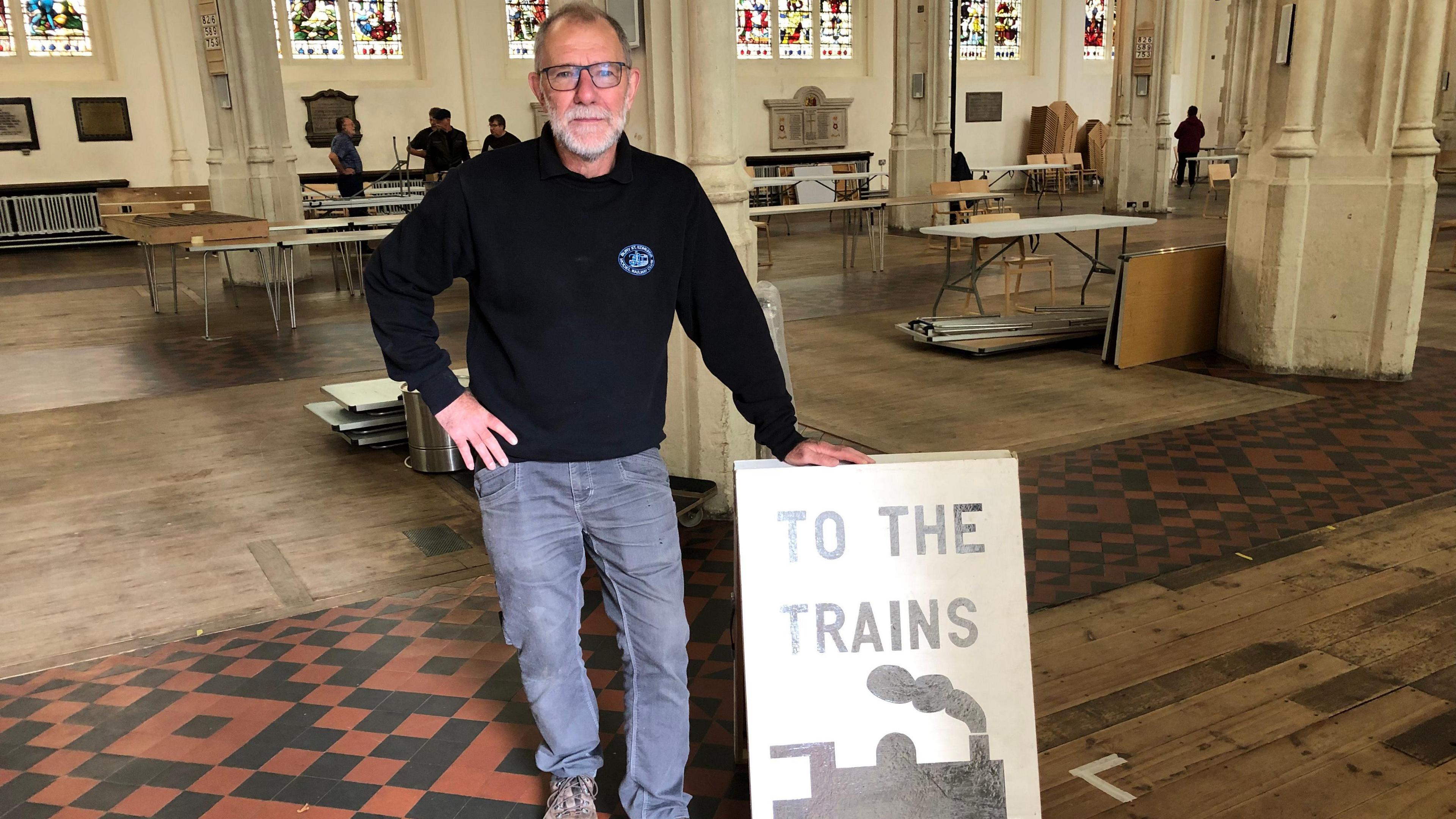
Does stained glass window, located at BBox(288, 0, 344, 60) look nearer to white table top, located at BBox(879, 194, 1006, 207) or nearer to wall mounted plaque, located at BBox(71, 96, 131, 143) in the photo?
wall mounted plaque, located at BBox(71, 96, 131, 143)

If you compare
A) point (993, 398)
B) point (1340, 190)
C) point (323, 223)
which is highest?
point (1340, 190)

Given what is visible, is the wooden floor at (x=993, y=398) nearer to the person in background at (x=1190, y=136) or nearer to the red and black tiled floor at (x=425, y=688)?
the red and black tiled floor at (x=425, y=688)

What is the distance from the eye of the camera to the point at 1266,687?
2934mm

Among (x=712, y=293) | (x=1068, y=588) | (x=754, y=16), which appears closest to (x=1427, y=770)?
(x=1068, y=588)

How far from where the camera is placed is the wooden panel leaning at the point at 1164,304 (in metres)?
6.69

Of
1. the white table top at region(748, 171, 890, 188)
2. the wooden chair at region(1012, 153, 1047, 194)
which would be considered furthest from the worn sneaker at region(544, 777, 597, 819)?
the wooden chair at region(1012, 153, 1047, 194)

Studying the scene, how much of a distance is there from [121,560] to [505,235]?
2884 millimetres

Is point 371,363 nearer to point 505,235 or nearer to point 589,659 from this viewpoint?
point 589,659

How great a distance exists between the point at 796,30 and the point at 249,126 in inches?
481

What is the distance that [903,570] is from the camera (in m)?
2.07

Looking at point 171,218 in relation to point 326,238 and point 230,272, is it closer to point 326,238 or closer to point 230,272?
point 326,238

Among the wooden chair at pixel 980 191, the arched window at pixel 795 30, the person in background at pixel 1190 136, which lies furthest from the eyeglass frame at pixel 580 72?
the arched window at pixel 795 30

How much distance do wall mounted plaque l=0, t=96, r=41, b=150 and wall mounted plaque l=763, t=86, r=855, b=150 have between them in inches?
453

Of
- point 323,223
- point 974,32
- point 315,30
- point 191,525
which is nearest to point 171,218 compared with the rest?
point 323,223
